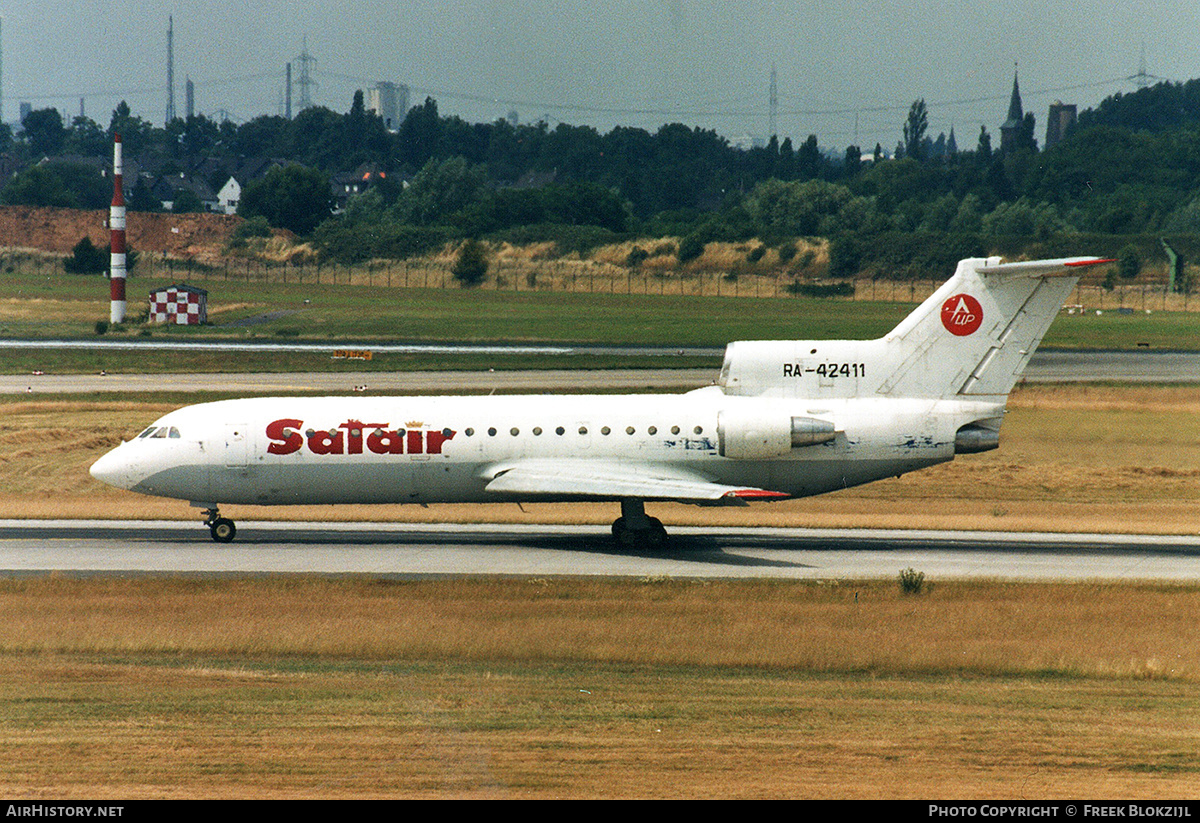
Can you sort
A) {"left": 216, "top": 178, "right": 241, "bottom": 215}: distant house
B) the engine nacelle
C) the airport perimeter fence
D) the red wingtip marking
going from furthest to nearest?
1. {"left": 216, "top": 178, "right": 241, "bottom": 215}: distant house
2. the airport perimeter fence
3. the engine nacelle
4. the red wingtip marking

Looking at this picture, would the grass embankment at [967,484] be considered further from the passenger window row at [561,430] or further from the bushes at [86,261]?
the bushes at [86,261]

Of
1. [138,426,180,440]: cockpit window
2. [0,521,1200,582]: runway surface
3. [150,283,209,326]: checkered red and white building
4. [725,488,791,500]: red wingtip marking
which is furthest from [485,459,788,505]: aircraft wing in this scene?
[150,283,209,326]: checkered red and white building

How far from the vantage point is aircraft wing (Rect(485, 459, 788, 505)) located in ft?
97.8

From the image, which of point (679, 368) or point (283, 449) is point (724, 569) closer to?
point (283, 449)

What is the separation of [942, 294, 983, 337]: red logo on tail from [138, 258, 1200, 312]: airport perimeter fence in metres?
52.7

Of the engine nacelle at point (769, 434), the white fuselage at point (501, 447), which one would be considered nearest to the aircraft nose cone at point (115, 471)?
the white fuselage at point (501, 447)

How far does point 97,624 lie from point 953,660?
15102 millimetres

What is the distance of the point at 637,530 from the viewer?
3166 cm

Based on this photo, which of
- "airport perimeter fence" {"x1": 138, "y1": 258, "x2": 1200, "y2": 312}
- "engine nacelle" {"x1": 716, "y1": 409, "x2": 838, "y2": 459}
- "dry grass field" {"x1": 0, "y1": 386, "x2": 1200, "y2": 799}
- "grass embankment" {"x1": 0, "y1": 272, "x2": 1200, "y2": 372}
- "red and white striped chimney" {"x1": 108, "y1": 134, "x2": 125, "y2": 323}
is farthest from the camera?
"airport perimeter fence" {"x1": 138, "y1": 258, "x2": 1200, "y2": 312}

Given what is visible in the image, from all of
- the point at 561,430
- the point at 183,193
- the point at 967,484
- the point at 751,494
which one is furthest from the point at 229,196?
the point at 751,494

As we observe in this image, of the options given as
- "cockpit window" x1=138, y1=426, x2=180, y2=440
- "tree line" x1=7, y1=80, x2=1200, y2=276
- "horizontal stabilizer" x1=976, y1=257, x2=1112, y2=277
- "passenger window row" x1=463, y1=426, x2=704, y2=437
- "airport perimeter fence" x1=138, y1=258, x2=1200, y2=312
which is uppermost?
"tree line" x1=7, y1=80, x2=1200, y2=276

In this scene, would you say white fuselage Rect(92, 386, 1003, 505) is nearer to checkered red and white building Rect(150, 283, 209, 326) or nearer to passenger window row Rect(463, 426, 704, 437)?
passenger window row Rect(463, 426, 704, 437)

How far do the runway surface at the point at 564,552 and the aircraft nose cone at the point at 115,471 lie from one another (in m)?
1.49

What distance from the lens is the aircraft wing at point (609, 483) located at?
29.8 m
